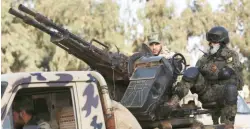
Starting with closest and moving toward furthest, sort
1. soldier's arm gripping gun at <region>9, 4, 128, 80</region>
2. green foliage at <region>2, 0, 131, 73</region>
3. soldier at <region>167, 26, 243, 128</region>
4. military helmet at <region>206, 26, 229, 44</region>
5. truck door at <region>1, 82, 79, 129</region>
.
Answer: truck door at <region>1, 82, 79, 129</region>, soldier at <region>167, 26, 243, 128</region>, military helmet at <region>206, 26, 229, 44</region>, soldier's arm gripping gun at <region>9, 4, 128, 80</region>, green foliage at <region>2, 0, 131, 73</region>

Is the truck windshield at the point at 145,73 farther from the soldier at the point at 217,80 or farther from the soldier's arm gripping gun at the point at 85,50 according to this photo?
the soldier's arm gripping gun at the point at 85,50

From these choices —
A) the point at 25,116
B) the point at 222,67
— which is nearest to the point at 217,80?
the point at 222,67

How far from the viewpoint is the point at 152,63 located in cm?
500

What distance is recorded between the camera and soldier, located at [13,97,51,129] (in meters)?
3.51

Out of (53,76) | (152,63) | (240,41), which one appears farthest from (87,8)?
(53,76)

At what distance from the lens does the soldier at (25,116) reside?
11.5 ft

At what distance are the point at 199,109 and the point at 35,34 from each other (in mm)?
21526

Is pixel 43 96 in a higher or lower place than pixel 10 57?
lower

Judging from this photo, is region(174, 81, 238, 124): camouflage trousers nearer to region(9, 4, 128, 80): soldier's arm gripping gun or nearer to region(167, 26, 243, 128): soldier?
region(167, 26, 243, 128): soldier

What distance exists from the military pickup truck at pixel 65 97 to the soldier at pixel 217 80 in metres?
1.24

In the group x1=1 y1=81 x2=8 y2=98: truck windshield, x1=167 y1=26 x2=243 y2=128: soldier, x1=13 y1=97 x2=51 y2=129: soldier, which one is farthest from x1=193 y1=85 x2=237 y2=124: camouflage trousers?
x1=1 y1=81 x2=8 y2=98: truck windshield

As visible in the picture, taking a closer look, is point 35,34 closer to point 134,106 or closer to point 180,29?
point 180,29

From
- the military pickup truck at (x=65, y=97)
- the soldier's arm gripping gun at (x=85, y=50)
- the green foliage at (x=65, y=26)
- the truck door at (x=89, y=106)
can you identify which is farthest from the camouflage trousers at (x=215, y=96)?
the green foliage at (x=65, y=26)

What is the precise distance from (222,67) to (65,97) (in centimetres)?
195
